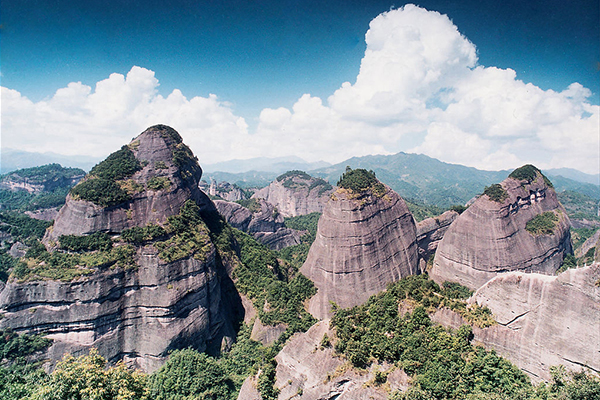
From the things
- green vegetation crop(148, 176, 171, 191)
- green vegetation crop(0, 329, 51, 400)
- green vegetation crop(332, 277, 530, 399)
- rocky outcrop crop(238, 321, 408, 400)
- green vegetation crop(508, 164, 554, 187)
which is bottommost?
green vegetation crop(0, 329, 51, 400)

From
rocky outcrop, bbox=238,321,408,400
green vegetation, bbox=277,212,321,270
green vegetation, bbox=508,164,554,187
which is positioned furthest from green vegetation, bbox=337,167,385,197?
green vegetation, bbox=277,212,321,270

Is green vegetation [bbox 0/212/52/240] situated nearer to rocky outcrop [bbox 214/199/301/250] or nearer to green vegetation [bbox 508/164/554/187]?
rocky outcrop [bbox 214/199/301/250]

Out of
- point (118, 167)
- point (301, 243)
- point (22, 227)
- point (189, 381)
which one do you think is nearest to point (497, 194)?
point (189, 381)

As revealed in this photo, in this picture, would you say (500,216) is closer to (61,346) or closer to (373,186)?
(373,186)

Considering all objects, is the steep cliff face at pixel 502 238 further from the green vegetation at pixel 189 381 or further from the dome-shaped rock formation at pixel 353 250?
the green vegetation at pixel 189 381

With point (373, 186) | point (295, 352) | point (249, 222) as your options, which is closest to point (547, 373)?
point (295, 352)
